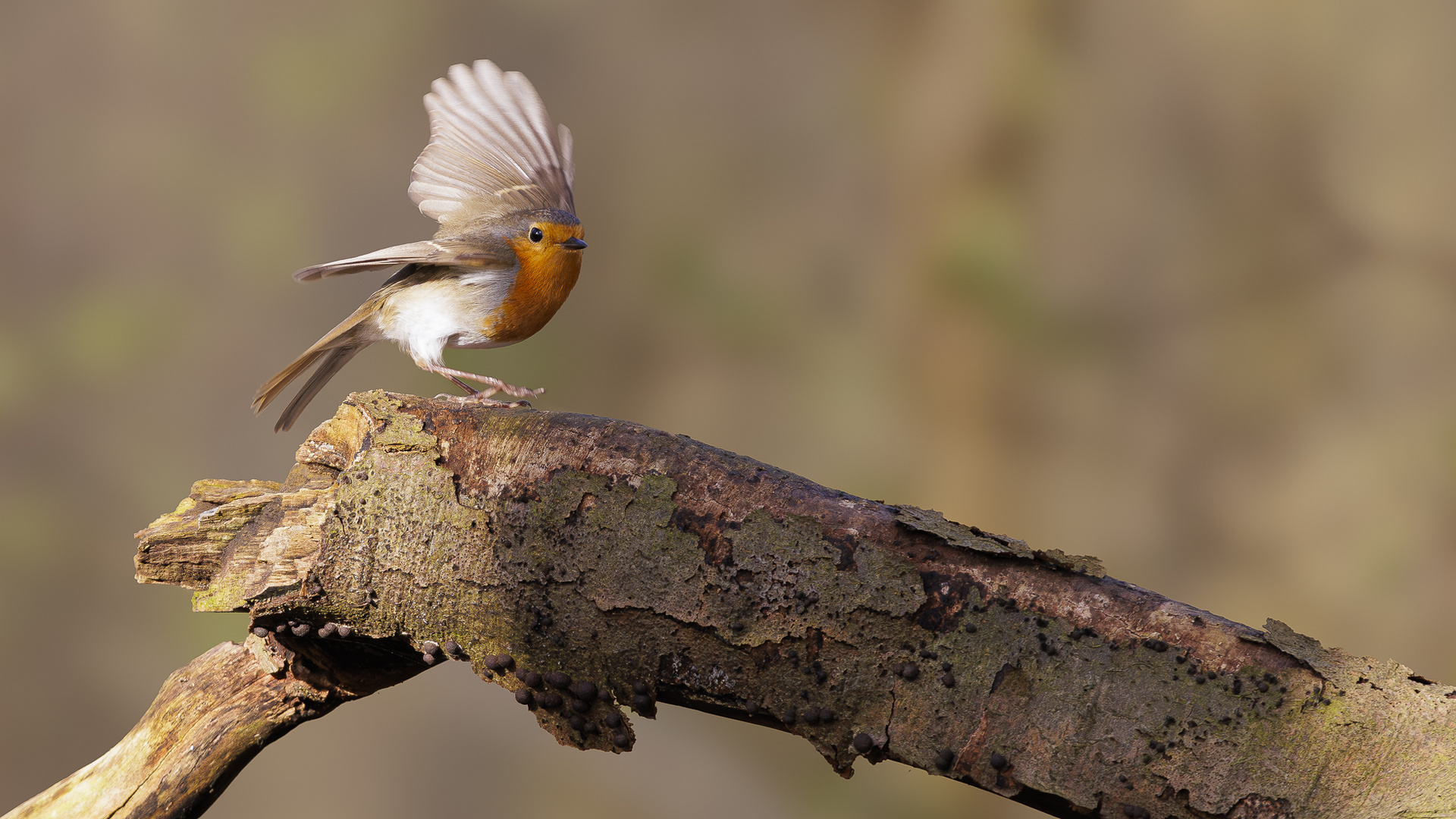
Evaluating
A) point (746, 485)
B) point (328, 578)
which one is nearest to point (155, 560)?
point (328, 578)

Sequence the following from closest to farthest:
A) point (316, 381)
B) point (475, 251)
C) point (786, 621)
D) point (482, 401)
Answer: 1. point (786, 621)
2. point (482, 401)
3. point (475, 251)
4. point (316, 381)

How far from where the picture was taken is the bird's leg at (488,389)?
5.81 feet

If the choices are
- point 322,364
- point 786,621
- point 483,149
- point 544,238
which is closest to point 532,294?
point 544,238

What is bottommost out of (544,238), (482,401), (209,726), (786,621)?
(209,726)

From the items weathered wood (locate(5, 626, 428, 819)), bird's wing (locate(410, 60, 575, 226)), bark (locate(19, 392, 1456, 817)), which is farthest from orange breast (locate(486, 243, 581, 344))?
weathered wood (locate(5, 626, 428, 819))

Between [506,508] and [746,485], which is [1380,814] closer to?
[746,485]

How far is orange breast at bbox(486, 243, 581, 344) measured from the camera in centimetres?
201

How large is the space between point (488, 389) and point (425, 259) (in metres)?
0.31

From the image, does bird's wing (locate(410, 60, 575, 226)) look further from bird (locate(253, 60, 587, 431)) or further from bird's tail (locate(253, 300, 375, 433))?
bird's tail (locate(253, 300, 375, 433))

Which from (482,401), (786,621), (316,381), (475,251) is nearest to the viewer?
(786,621)

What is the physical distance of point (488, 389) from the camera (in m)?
2.04

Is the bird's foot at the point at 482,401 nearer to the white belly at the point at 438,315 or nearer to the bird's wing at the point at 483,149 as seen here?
the white belly at the point at 438,315

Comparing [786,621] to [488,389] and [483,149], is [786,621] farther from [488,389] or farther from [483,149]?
[483,149]

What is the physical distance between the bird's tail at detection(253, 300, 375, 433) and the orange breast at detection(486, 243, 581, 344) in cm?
30
